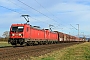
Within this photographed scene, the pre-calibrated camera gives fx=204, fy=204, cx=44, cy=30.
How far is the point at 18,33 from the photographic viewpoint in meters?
33.4

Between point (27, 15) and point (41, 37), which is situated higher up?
point (27, 15)

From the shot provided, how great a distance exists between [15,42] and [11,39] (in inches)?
33.4

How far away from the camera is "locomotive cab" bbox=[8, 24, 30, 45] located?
3294cm

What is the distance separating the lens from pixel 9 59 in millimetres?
14711

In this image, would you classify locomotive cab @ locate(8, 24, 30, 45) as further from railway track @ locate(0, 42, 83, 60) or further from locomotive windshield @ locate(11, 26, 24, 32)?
railway track @ locate(0, 42, 83, 60)

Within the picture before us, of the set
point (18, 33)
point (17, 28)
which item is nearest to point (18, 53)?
point (18, 33)

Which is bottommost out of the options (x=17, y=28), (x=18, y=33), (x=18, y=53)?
(x=18, y=53)

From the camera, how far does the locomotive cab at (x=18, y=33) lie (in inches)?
1297

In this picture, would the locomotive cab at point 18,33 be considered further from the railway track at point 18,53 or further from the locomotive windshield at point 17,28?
the railway track at point 18,53

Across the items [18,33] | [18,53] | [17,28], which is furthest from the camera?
[17,28]

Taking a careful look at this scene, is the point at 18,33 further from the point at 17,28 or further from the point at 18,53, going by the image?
the point at 18,53

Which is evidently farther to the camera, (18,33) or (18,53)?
(18,33)

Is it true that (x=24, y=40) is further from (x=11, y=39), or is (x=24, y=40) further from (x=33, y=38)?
(x=33, y=38)

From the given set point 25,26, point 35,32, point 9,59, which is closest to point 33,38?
point 35,32
